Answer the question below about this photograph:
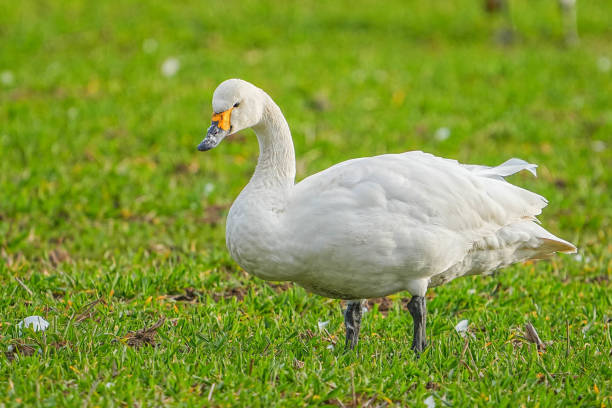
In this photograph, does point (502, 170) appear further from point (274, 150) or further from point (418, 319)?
point (274, 150)

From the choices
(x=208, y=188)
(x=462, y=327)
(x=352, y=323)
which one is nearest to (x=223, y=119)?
(x=352, y=323)

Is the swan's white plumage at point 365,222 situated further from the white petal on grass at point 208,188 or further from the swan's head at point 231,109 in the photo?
the white petal on grass at point 208,188

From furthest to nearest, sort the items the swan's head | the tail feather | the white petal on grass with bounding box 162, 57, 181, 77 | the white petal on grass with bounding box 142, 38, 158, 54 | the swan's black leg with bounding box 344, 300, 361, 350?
the white petal on grass with bounding box 142, 38, 158, 54 < the white petal on grass with bounding box 162, 57, 181, 77 < the tail feather < the swan's black leg with bounding box 344, 300, 361, 350 < the swan's head

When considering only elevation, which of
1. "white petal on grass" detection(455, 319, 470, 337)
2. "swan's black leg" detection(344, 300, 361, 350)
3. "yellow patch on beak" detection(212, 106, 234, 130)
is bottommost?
"white petal on grass" detection(455, 319, 470, 337)

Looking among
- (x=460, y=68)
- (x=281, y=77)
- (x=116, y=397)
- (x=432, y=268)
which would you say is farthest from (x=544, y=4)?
(x=116, y=397)

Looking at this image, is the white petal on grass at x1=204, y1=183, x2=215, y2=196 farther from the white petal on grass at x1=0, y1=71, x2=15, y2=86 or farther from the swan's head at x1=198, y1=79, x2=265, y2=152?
the white petal on grass at x1=0, y1=71, x2=15, y2=86

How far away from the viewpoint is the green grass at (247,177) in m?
3.42

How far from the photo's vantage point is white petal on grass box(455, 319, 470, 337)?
13.5ft

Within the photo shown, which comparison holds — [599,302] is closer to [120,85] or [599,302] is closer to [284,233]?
[284,233]

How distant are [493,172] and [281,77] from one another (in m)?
5.15

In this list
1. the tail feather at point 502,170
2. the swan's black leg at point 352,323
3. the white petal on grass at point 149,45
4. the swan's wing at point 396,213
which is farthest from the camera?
the white petal on grass at point 149,45

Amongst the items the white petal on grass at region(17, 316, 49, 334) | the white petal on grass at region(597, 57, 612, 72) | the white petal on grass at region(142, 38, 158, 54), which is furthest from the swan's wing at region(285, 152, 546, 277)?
the white petal on grass at region(597, 57, 612, 72)

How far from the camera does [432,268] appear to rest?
358cm

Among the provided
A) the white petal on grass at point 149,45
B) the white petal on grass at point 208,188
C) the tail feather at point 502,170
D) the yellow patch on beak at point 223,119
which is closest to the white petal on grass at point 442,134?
the white petal on grass at point 208,188
